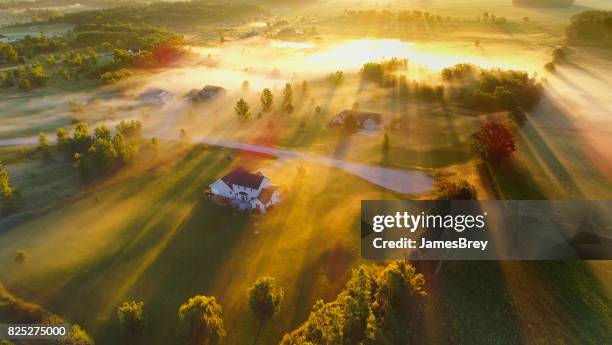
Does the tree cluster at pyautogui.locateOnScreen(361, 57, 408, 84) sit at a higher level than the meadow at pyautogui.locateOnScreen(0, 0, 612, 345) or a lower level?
higher

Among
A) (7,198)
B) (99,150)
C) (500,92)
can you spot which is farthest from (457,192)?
(7,198)

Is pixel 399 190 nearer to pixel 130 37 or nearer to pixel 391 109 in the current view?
pixel 391 109

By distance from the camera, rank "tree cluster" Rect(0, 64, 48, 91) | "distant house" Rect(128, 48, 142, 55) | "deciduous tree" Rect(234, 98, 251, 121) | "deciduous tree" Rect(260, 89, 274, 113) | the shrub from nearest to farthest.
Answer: the shrub
"deciduous tree" Rect(234, 98, 251, 121)
"deciduous tree" Rect(260, 89, 274, 113)
"tree cluster" Rect(0, 64, 48, 91)
"distant house" Rect(128, 48, 142, 55)

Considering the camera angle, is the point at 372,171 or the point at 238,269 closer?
the point at 238,269

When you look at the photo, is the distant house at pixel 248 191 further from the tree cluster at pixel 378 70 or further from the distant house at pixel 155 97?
the tree cluster at pixel 378 70

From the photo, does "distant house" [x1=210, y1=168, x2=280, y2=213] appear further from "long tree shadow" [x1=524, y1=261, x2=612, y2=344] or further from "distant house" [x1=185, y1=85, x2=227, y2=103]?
"distant house" [x1=185, y1=85, x2=227, y2=103]

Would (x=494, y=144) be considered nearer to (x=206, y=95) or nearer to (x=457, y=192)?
(x=457, y=192)

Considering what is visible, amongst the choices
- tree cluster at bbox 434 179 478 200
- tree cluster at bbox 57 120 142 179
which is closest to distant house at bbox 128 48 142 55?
tree cluster at bbox 57 120 142 179

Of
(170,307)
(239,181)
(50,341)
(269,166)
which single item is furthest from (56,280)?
(269,166)
